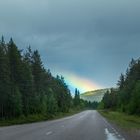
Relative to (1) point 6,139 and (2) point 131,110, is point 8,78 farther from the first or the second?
(1) point 6,139

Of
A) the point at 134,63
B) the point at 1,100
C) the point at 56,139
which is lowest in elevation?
the point at 56,139

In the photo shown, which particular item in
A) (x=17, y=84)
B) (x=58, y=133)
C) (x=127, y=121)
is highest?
(x=17, y=84)

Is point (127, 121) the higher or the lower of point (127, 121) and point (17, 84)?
the lower

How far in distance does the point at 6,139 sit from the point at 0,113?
5644cm

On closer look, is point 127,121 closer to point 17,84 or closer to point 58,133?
point 17,84

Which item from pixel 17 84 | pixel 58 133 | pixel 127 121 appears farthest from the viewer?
pixel 17 84

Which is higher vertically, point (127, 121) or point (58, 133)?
point (127, 121)

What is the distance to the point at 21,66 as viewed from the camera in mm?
81000

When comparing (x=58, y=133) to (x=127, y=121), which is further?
(x=127, y=121)

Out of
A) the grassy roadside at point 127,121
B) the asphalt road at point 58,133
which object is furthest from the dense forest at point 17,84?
the asphalt road at point 58,133

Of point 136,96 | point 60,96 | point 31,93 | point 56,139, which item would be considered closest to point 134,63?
point 60,96

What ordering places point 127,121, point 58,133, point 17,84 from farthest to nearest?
point 17,84, point 127,121, point 58,133

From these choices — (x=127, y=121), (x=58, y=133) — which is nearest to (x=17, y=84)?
(x=127, y=121)

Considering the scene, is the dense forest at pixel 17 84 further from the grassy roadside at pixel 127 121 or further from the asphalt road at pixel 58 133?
the asphalt road at pixel 58 133
